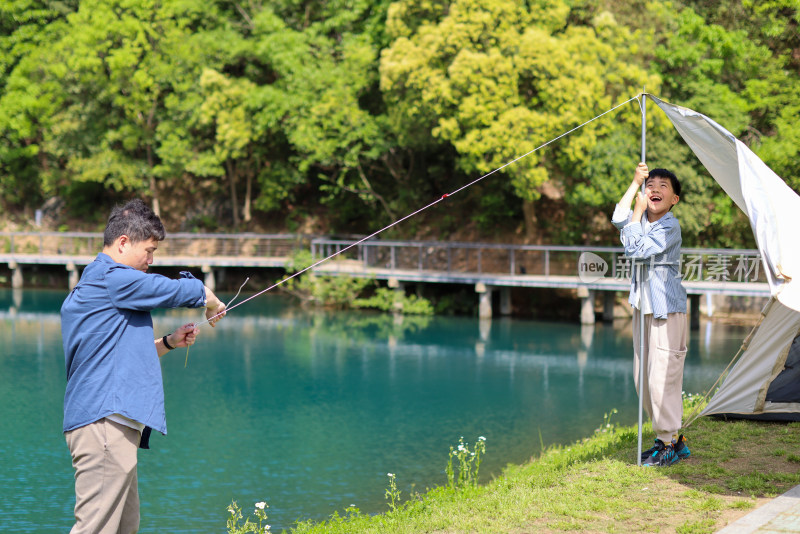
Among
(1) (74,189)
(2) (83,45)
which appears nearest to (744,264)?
(2) (83,45)

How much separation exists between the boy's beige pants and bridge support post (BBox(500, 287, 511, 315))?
16.8m

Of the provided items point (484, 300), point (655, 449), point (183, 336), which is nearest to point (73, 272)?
point (484, 300)

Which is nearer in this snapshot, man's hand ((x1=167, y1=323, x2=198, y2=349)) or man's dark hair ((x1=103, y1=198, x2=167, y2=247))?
man's dark hair ((x1=103, y1=198, x2=167, y2=247))

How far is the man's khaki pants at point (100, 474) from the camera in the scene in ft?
12.9

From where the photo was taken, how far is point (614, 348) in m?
18.2

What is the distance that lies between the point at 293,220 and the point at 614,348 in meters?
15.8

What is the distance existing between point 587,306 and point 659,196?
15267mm

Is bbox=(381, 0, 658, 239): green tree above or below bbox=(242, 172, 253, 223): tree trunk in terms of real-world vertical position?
above

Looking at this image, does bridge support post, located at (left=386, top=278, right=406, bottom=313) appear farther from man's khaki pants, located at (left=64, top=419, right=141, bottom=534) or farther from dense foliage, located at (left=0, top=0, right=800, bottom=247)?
man's khaki pants, located at (left=64, top=419, right=141, bottom=534)

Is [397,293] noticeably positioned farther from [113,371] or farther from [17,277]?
[113,371]

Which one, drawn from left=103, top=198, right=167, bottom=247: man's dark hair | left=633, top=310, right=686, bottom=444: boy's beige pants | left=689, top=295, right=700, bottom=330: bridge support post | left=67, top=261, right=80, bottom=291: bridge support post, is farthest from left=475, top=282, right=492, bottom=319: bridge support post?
left=103, top=198, right=167, bottom=247: man's dark hair

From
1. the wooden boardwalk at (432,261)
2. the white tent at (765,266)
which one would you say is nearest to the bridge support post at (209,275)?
the wooden boardwalk at (432,261)

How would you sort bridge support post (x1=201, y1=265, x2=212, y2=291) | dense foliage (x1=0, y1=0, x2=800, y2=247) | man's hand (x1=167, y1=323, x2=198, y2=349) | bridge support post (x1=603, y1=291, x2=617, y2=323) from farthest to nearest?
bridge support post (x1=201, y1=265, x2=212, y2=291) → bridge support post (x1=603, y1=291, x2=617, y2=323) → dense foliage (x1=0, y1=0, x2=800, y2=247) → man's hand (x1=167, y1=323, x2=198, y2=349)

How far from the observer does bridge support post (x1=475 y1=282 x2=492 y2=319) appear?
22031 mm
